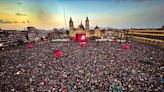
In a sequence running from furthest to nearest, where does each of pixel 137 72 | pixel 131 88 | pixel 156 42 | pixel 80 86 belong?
pixel 156 42, pixel 137 72, pixel 80 86, pixel 131 88

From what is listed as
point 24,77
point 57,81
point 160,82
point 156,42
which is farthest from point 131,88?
point 156,42

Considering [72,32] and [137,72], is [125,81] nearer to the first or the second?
[137,72]

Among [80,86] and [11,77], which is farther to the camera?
[11,77]

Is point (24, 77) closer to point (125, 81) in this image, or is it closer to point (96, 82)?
point (96, 82)

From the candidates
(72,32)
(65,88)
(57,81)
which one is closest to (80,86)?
(65,88)

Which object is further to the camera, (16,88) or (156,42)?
(156,42)

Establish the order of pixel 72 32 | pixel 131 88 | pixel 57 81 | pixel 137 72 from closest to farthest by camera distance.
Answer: pixel 131 88 < pixel 57 81 < pixel 137 72 < pixel 72 32

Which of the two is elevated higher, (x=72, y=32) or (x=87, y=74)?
(x=72, y=32)

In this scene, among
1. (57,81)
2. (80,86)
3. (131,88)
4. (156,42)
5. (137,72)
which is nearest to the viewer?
(131,88)

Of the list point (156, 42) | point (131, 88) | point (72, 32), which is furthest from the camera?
point (72, 32)
